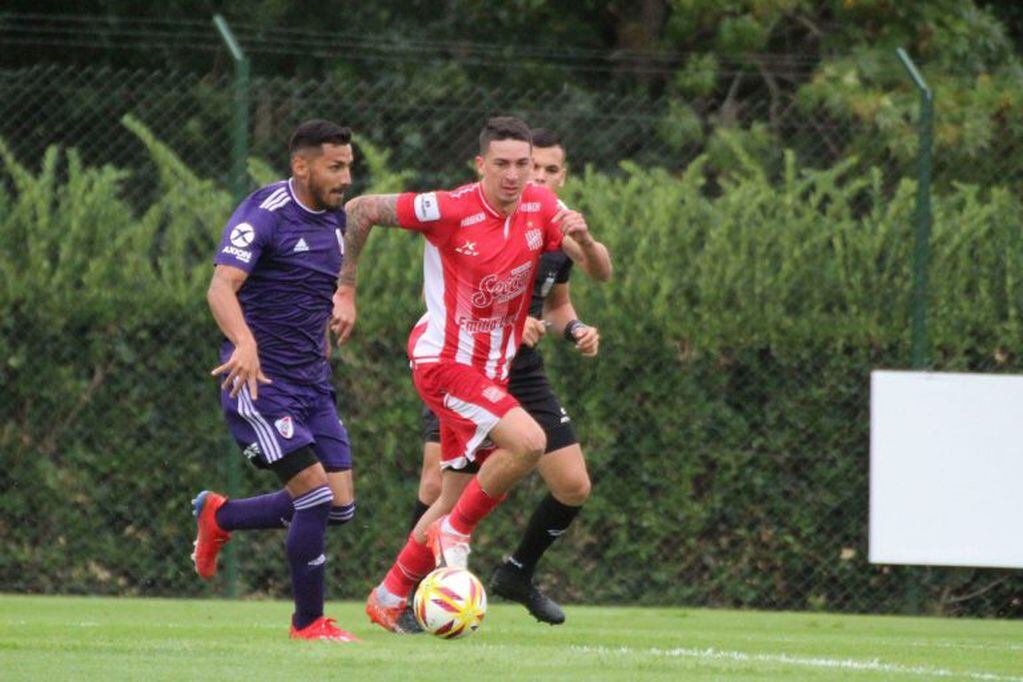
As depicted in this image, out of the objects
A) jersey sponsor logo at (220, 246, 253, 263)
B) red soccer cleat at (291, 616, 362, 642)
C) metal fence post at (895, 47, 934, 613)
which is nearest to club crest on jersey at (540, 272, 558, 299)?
jersey sponsor logo at (220, 246, 253, 263)

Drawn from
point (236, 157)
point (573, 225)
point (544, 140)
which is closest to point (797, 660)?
point (573, 225)

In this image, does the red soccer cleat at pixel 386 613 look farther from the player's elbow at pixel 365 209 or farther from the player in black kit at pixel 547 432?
the player's elbow at pixel 365 209

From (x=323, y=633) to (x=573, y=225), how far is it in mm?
1919

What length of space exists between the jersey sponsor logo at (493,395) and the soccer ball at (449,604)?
83 centimetres

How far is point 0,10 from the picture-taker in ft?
57.5

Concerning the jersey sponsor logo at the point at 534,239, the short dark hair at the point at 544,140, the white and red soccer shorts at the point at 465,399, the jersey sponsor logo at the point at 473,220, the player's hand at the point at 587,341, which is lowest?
the white and red soccer shorts at the point at 465,399

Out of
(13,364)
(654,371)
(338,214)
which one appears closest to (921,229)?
(654,371)

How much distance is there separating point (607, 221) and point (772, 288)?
1087 mm

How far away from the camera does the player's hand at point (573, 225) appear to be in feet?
25.5

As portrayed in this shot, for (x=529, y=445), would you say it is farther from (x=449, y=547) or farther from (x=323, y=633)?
(x=323, y=633)

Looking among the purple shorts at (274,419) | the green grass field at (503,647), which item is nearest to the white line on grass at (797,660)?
the green grass field at (503,647)

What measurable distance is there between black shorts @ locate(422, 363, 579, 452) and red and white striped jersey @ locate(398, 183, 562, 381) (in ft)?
2.09

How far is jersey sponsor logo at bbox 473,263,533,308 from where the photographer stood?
818 centimetres

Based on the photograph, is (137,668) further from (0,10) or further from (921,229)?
(0,10)
